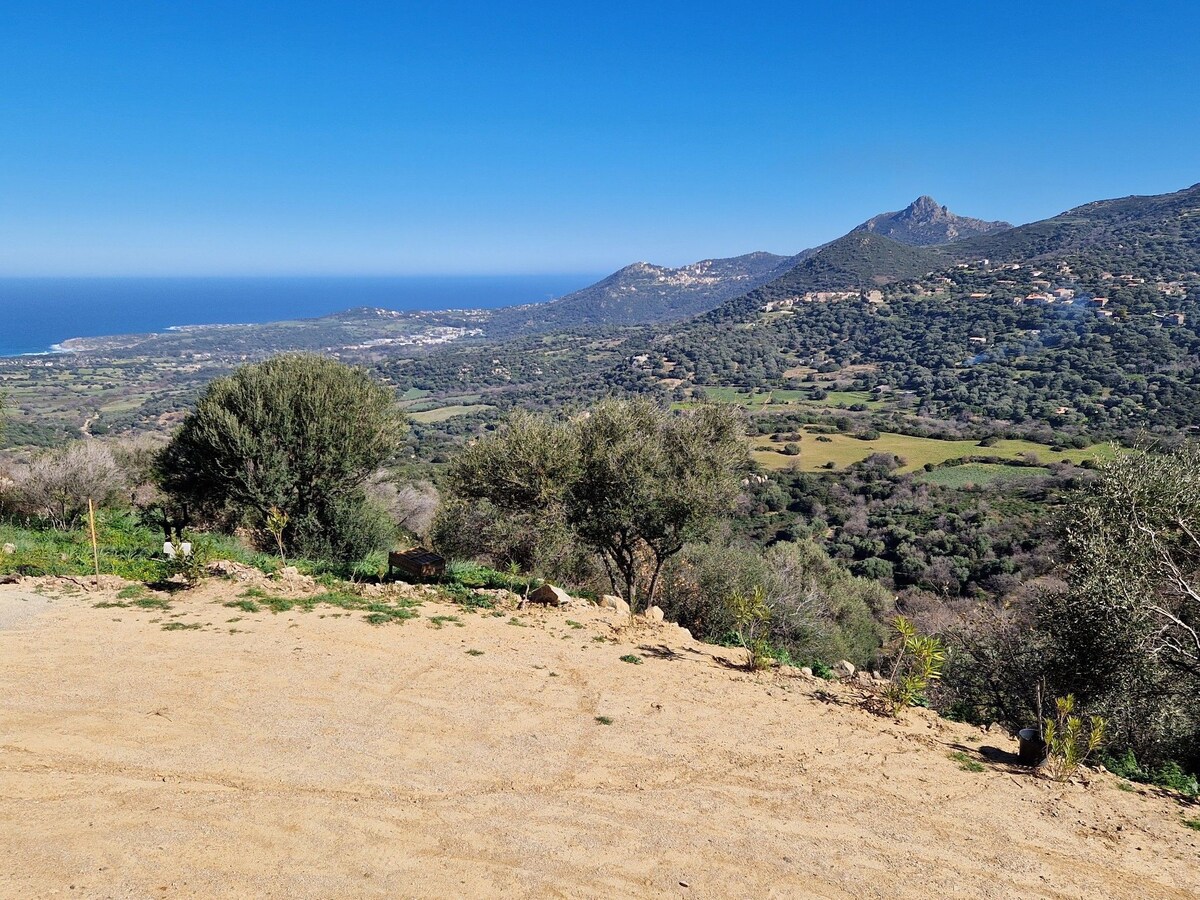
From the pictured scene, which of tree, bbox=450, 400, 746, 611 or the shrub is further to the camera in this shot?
the shrub

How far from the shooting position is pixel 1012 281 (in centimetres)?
13425

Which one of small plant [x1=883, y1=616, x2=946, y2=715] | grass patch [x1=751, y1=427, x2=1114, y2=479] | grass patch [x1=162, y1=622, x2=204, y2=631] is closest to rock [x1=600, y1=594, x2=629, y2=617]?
small plant [x1=883, y1=616, x2=946, y2=715]

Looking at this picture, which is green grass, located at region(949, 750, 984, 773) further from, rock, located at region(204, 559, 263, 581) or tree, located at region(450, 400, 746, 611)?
rock, located at region(204, 559, 263, 581)

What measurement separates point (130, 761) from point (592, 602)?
367 inches

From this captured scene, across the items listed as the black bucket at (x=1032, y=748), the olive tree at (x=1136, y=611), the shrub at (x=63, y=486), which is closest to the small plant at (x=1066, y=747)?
the black bucket at (x=1032, y=748)

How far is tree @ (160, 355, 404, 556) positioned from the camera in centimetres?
1706

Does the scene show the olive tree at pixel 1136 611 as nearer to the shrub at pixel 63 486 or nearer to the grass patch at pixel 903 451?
the shrub at pixel 63 486

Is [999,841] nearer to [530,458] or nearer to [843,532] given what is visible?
[530,458]

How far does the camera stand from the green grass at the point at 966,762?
8.62 m

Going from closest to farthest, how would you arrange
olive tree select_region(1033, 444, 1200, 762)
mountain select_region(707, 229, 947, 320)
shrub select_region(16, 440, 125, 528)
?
olive tree select_region(1033, 444, 1200, 762) < shrub select_region(16, 440, 125, 528) < mountain select_region(707, 229, 947, 320)

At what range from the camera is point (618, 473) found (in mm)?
15539

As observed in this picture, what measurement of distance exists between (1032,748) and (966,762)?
969 mm

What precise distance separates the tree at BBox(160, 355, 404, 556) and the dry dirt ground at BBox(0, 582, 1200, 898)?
6141 millimetres

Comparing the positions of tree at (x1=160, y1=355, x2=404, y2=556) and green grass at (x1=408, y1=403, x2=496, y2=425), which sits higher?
tree at (x1=160, y1=355, x2=404, y2=556)
